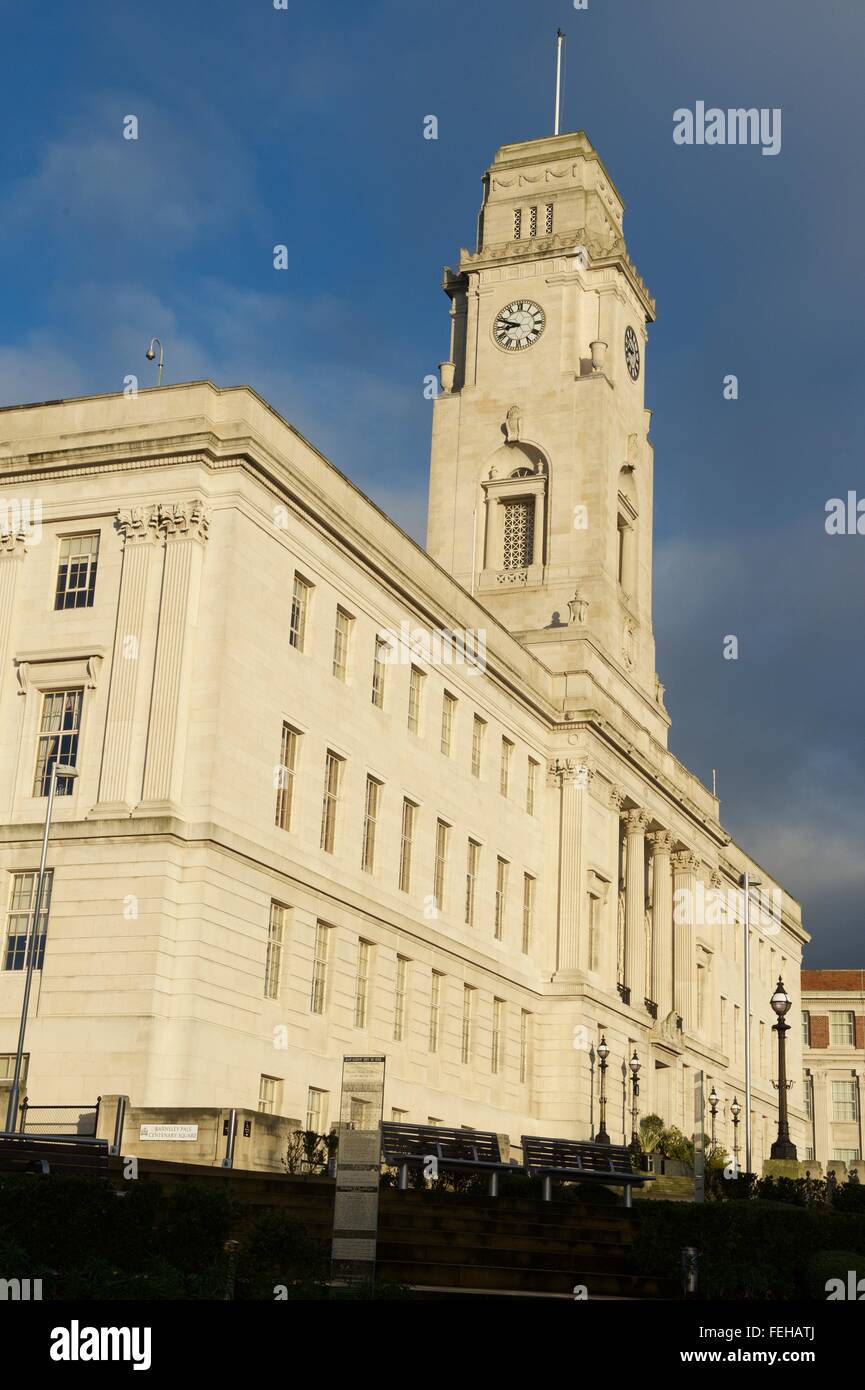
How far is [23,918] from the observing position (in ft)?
124

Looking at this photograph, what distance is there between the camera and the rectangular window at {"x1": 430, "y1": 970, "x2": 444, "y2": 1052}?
160 feet

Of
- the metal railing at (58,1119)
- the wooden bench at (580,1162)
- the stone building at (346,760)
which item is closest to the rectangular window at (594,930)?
the stone building at (346,760)

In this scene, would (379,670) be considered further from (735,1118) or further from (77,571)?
(735,1118)

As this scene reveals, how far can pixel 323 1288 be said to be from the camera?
1661cm

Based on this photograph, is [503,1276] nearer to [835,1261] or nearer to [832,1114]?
[835,1261]

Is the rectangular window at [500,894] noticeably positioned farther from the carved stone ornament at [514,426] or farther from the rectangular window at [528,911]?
the carved stone ornament at [514,426]

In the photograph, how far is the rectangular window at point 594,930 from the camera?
59406 mm

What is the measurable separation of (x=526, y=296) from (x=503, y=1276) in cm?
5649

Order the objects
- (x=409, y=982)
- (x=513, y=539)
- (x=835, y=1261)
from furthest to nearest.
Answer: (x=513, y=539), (x=409, y=982), (x=835, y=1261)

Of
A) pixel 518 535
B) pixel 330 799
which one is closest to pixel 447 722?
pixel 330 799

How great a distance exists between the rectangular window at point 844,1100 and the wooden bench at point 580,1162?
73.3 m

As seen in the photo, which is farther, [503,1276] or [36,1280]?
[503,1276]

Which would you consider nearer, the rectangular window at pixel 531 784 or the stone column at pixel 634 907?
the rectangular window at pixel 531 784
